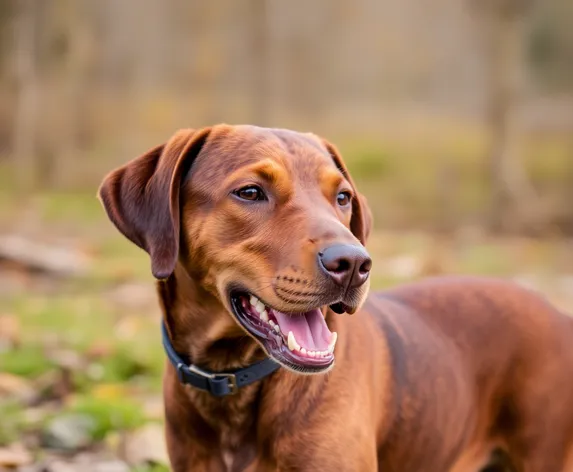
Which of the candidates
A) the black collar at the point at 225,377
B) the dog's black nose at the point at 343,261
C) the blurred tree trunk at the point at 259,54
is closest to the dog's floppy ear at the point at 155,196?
the black collar at the point at 225,377

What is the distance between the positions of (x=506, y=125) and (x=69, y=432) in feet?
41.3

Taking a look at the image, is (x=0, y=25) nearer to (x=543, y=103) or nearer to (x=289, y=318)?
(x=543, y=103)

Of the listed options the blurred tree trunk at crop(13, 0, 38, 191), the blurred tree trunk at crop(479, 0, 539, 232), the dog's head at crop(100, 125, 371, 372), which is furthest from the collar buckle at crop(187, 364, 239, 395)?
the blurred tree trunk at crop(13, 0, 38, 191)

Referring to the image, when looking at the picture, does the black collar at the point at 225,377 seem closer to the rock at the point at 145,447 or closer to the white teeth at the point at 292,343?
the white teeth at the point at 292,343

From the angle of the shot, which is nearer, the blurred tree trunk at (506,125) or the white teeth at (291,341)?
the white teeth at (291,341)

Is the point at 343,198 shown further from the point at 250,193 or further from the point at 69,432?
the point at 69,432

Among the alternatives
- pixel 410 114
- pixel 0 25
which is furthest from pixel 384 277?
pixel 0 25

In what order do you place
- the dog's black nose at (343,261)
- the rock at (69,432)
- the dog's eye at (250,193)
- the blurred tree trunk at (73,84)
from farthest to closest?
the blurred tree trunk at (73,84)
the rock at (69,432)
the dog's eye at (250,193)
the dog's black nose at (343,261)

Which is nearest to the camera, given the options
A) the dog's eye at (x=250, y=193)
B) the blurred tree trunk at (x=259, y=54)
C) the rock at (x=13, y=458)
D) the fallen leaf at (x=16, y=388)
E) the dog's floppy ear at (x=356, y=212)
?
the dog's eye at (x=250, y=193)

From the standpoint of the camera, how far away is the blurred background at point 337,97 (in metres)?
16.6

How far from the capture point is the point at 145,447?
5277 mm

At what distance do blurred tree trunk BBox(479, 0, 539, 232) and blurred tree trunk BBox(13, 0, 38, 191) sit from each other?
8.25 metres

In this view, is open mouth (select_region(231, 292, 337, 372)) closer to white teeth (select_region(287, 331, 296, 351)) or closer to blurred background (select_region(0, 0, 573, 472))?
white teeth (select_region(287, 331, 296, 351))

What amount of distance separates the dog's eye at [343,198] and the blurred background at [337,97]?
10831mm
